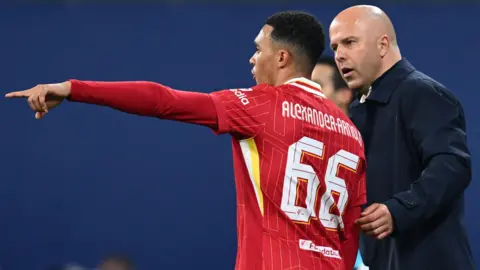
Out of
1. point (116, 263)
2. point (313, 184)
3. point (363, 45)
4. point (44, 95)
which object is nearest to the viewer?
point (44, 95)

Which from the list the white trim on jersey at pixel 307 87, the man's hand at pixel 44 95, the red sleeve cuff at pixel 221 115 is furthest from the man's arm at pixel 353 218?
the man's hand at pixel 44 95

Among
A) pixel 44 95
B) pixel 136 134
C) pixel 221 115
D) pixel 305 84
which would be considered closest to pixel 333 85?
pixel 305 84

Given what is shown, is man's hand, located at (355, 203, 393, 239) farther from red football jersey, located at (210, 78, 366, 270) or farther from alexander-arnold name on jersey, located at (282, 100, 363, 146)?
alexander-arnold name on jersey, located at (282, 100, 363, 146)

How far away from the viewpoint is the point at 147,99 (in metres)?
2.25

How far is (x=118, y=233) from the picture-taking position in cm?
600

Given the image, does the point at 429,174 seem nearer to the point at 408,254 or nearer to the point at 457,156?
the point at 457,156

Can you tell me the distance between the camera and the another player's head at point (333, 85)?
375 cm

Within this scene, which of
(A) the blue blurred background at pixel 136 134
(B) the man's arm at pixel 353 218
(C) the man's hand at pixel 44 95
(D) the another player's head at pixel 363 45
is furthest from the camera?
(A) the blue blurred background at pixel 136 134

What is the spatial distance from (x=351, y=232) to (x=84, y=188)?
3640 mm

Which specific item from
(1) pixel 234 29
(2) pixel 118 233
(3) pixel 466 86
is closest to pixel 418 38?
(3) pixel 466 86

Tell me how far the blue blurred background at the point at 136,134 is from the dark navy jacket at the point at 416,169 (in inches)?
121

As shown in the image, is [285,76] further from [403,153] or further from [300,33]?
[403,153]

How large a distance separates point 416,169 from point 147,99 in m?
0.98

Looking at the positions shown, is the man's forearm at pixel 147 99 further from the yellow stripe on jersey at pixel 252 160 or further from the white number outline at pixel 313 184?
the white number outline at pixel 313 184
